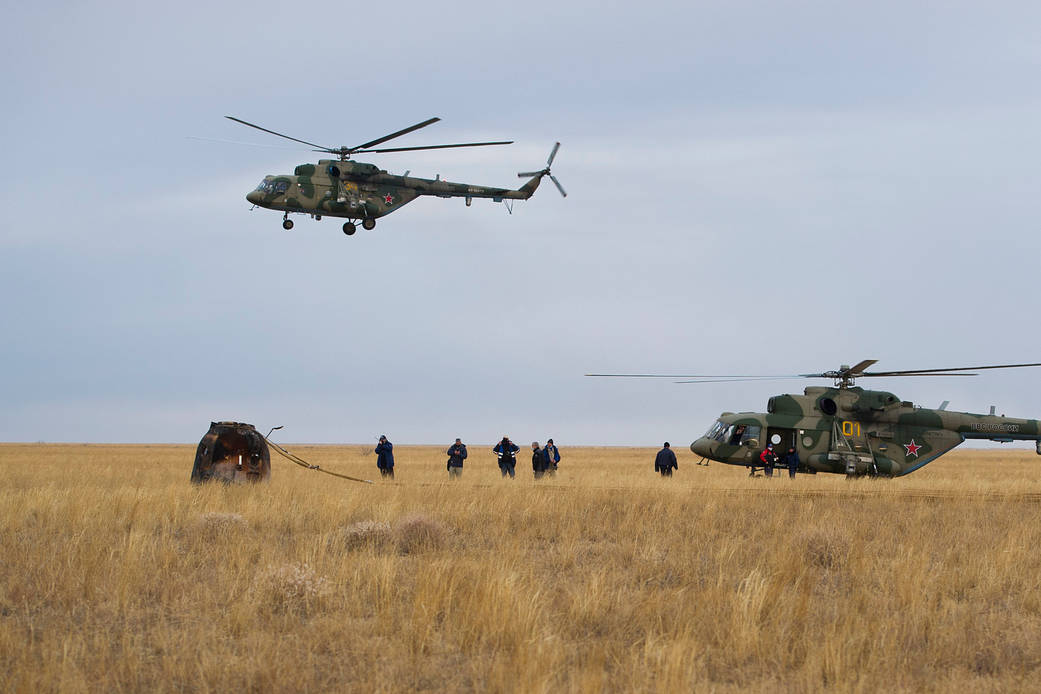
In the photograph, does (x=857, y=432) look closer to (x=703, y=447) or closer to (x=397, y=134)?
(x=703, y=447)

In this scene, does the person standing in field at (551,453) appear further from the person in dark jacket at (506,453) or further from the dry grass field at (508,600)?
the dry grass field at (508,600)

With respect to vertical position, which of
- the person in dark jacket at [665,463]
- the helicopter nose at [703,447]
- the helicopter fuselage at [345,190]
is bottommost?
the person in dark jacket at [665,463]

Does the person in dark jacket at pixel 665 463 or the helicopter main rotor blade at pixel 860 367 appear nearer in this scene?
the helicopter main rotor blade at pixel 860 367

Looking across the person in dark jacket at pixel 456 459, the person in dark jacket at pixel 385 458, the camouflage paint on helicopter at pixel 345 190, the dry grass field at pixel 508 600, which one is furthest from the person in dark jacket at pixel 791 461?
the camouflage paint on helicopter at pixel 345 190

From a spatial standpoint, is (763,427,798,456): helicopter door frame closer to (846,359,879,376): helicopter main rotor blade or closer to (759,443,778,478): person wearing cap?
(759,443,778,478): person wearing cap

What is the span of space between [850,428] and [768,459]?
7.70 ft

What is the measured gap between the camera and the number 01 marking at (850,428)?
2397 cm

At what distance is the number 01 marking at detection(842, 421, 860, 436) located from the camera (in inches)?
944

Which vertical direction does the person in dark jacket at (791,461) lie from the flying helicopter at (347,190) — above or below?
below

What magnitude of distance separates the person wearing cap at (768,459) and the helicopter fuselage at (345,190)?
13641 mm

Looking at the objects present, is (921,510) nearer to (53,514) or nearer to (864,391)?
(864,391)

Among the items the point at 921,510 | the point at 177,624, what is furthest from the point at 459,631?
the point at 921,510

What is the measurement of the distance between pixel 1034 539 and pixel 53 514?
43.2 ft

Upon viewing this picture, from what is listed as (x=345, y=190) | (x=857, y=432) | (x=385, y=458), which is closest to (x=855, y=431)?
(x=857, y=432)
